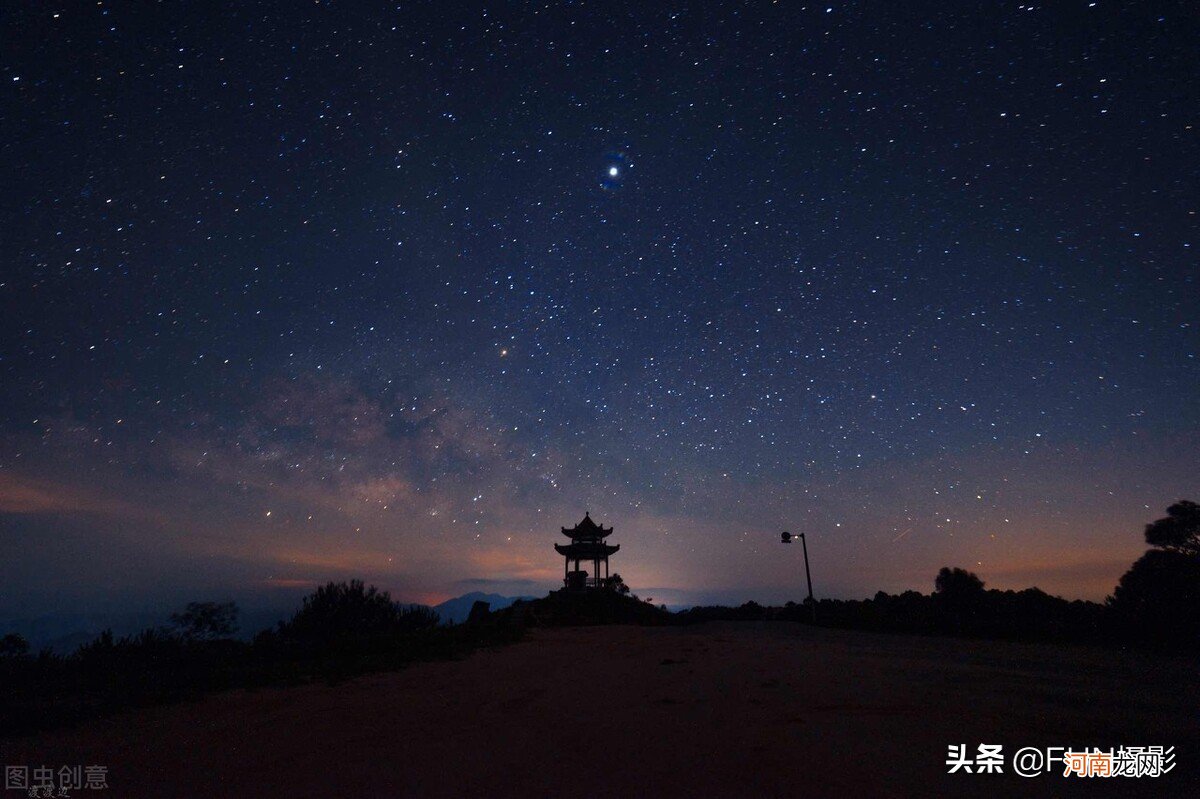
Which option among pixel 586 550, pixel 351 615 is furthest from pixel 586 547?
pixel 351 615

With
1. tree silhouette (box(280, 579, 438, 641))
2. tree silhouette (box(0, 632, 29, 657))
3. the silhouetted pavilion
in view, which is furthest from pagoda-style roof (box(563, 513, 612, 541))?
tree silhouette (box(0, 632, 29, 657))

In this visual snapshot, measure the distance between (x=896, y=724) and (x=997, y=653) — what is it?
7.77 metres

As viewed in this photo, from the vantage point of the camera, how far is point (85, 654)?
9.04 meters

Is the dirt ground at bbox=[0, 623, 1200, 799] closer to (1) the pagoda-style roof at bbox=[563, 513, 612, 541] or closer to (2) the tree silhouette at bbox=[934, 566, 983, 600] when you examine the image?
(2) the tree silhouette at bbox=[934, 566, 983, 600]

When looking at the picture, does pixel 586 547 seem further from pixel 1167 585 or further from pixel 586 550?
pixel 1167 585

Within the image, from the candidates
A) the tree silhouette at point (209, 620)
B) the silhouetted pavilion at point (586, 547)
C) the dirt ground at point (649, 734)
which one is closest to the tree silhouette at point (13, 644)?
the tree silhouette at point (209, 620)

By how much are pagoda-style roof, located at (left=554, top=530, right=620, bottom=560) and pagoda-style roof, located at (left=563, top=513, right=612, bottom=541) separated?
0.39 m

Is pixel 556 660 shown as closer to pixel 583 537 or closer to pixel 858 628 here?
pixel 858 628

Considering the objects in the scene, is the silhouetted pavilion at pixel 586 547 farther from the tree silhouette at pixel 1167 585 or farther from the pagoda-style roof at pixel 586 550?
the tree silhouette at pixel 1167 585

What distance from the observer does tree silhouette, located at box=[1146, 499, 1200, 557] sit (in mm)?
14453

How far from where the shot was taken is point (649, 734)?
A: 4125mm

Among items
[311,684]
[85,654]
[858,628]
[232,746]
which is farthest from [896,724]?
[858,628]

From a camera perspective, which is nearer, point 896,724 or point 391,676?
point 896,724

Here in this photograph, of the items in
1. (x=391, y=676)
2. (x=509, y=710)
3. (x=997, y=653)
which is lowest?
(x=997, y=653)
